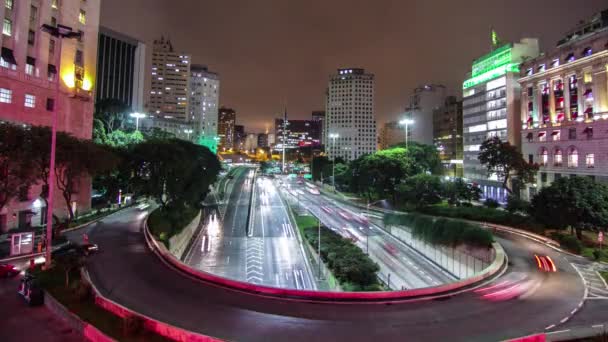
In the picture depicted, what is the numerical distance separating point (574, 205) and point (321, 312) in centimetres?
3798

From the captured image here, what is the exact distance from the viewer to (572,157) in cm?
6675

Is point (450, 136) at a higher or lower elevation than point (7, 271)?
higher

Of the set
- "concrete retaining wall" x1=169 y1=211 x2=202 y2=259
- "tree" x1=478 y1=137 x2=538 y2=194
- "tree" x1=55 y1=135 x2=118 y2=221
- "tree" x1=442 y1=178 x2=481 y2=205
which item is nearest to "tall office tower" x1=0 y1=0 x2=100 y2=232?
"tree" x1=55 y1=135 x2=118 y2=221

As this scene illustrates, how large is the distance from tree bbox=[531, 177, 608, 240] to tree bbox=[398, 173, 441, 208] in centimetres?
2388

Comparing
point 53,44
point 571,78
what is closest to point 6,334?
point 53,44

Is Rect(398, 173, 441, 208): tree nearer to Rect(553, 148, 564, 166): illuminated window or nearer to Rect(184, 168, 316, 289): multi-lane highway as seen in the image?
Rect(553, 148, 564, 166): illuminated window

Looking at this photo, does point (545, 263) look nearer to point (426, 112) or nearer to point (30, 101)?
point (30, 101)

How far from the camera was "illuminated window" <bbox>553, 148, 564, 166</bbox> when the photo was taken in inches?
2736

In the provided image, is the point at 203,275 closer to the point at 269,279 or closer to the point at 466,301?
the point at 466,301

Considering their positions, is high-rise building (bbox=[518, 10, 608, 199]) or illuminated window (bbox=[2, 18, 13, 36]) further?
high-rise building (bbox=[518, 10, 608, 199])

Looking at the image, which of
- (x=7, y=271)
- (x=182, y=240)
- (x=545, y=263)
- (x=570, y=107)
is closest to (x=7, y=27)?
(x=7, y=271)

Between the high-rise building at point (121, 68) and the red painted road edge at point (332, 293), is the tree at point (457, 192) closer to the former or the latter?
the red painted road edge at point (332, 293)

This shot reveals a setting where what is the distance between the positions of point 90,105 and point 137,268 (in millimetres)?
38781

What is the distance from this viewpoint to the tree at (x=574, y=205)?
40.6 m
